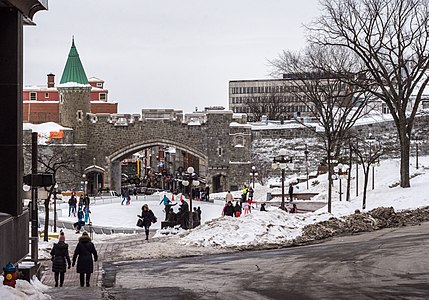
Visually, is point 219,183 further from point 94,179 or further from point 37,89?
point 37,89

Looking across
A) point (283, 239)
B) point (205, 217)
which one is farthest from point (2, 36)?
point (205, 217)

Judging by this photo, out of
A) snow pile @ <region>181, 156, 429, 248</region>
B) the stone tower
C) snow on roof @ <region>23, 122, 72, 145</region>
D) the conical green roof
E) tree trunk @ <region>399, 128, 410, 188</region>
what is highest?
the conical green roof

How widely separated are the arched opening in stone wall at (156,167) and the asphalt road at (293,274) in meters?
34.9

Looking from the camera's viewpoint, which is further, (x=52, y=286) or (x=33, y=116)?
(x=33, y=116)

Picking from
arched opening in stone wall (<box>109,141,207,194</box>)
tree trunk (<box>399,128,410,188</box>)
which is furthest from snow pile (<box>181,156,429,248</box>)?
arched opening in stone wall (<box>109,141,207,194</box>)

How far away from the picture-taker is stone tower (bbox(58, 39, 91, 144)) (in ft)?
218

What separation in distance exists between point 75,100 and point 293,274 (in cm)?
5490

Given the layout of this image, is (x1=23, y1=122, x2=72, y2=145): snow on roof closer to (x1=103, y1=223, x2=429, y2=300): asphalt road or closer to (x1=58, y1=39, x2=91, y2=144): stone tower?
(x1=58, y1=39, x2=91, y2=144): stone tower

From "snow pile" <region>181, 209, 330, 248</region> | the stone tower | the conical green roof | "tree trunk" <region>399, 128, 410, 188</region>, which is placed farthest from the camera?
the conical green roof

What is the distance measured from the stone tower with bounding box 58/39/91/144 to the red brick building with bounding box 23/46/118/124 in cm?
561

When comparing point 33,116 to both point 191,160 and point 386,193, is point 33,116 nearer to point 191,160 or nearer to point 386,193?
point 191,160

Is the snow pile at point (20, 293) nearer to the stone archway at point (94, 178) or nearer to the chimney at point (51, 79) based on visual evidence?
the stone archway at point (94, 178)

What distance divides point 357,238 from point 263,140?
52401 millimetres

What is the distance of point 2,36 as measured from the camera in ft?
45.1
